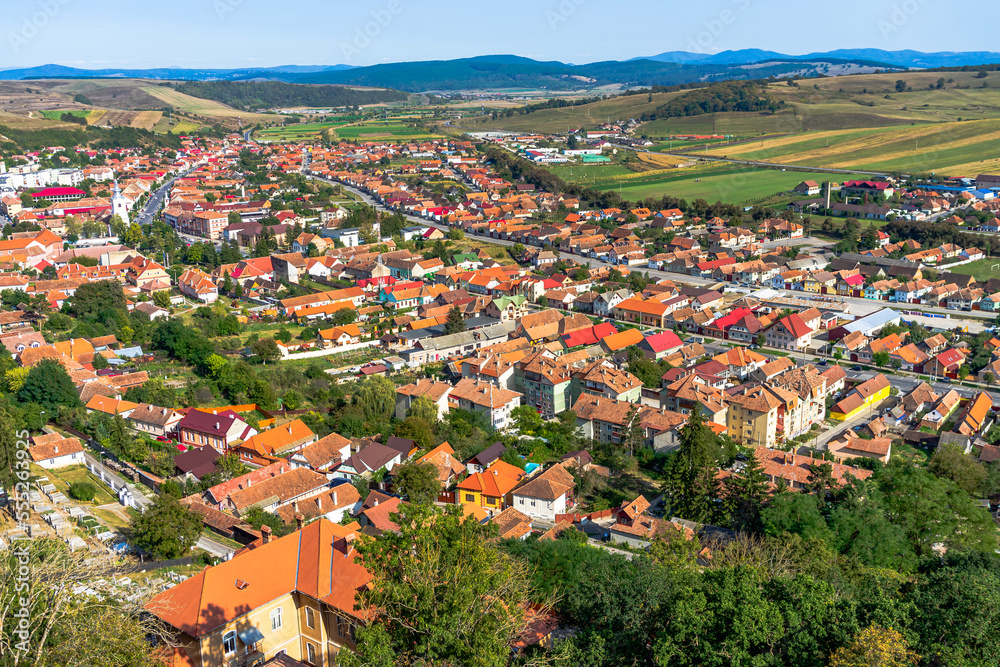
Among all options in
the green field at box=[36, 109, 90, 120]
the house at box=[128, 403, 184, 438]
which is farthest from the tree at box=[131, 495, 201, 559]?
the green field at box=[36, 109, 90, 120]

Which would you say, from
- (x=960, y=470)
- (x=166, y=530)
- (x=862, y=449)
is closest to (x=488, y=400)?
(x=862, y=449)

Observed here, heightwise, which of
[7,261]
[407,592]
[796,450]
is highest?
[407,592]

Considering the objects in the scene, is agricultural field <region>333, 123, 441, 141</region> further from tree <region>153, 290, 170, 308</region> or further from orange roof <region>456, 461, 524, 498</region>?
orange roof <region>456, 461, 524, 498</region>

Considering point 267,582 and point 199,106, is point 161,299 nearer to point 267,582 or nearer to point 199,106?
point 267,582

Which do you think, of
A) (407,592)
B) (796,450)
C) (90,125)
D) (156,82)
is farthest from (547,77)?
(407,592)

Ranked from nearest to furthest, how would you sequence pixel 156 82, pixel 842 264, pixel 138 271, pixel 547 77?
1. pixel 138 271
2. pixel 842 264
3. pixel 156 82
4. pixel 547 77

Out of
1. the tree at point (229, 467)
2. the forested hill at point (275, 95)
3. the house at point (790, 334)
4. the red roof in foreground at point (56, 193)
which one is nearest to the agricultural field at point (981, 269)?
the house at point (790, 334)

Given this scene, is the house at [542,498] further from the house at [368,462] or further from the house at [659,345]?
the house at [659,345]

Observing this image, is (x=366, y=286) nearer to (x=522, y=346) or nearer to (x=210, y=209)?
(x=522, y=346)
